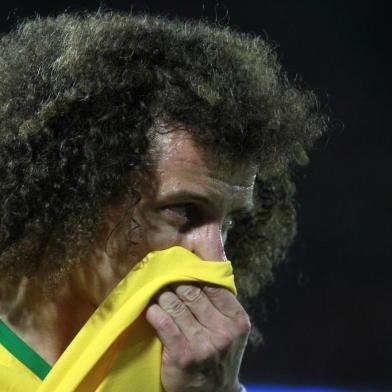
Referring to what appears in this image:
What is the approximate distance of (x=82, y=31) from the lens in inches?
61.0

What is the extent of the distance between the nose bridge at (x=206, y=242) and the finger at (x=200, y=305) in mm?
81

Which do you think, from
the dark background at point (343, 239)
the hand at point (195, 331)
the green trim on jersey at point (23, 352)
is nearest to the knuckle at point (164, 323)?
the hand at point (195, 331)

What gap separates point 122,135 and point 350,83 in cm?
163

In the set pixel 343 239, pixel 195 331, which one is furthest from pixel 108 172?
pixel 343 239

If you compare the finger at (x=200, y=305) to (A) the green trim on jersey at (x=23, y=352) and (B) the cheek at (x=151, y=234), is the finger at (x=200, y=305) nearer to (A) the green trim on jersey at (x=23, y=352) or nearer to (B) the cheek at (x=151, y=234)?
(B) the cheek at (x=151, y=234)

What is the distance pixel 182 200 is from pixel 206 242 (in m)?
0.08

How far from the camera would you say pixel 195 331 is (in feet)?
4.32

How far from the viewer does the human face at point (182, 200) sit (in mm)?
1410

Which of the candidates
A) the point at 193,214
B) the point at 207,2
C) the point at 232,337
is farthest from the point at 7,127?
the point at 207,2

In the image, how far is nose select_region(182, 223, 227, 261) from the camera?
55.6 inches

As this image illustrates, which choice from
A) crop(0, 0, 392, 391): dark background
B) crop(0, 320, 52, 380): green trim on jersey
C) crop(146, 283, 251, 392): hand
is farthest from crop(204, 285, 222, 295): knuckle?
crop(0, 0, 392, 391): dark background

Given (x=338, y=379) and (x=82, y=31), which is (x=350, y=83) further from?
(x=82, y=31)

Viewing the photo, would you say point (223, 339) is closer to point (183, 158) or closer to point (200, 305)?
point (200, 305)

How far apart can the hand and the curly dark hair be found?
18cm
